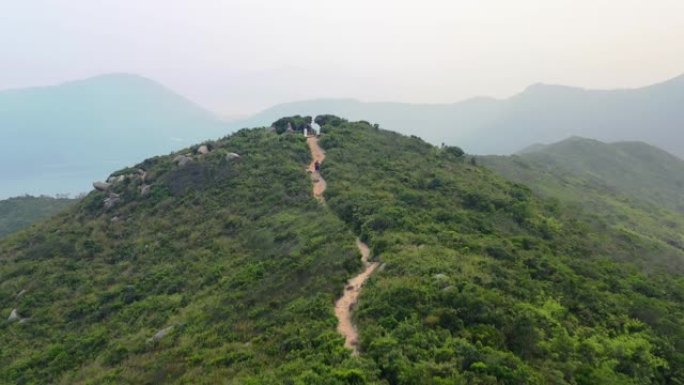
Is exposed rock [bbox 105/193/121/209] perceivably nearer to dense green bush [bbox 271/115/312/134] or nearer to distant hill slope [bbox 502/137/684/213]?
dense green bush [bbox 271/115/312/134]

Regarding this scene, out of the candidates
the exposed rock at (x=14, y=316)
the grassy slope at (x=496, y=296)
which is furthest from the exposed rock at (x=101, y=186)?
the grassy slope at (x=496, y=296)

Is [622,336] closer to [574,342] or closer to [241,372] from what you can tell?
[574,342]

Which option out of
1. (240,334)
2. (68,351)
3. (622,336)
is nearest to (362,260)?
(240,334)

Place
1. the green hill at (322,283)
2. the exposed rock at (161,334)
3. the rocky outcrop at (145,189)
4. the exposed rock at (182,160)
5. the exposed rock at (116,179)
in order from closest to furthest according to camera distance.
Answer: the green hill at (322,283), the exposed rock at (161,334), the rocky outcrop at (145,189), the exposed rock at (182,160), the exposed rock at (116,179)

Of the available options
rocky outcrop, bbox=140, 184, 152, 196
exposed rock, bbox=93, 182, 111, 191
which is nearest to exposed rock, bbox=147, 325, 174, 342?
rocky outcrop, bbox=140, 184, 152, 196

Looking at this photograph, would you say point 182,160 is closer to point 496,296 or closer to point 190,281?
point 190,281

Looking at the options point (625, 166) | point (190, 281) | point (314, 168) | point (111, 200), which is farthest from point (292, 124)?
point (625, 166)

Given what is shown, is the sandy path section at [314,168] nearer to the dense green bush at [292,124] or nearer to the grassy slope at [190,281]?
the grassy slope at [190,281]
